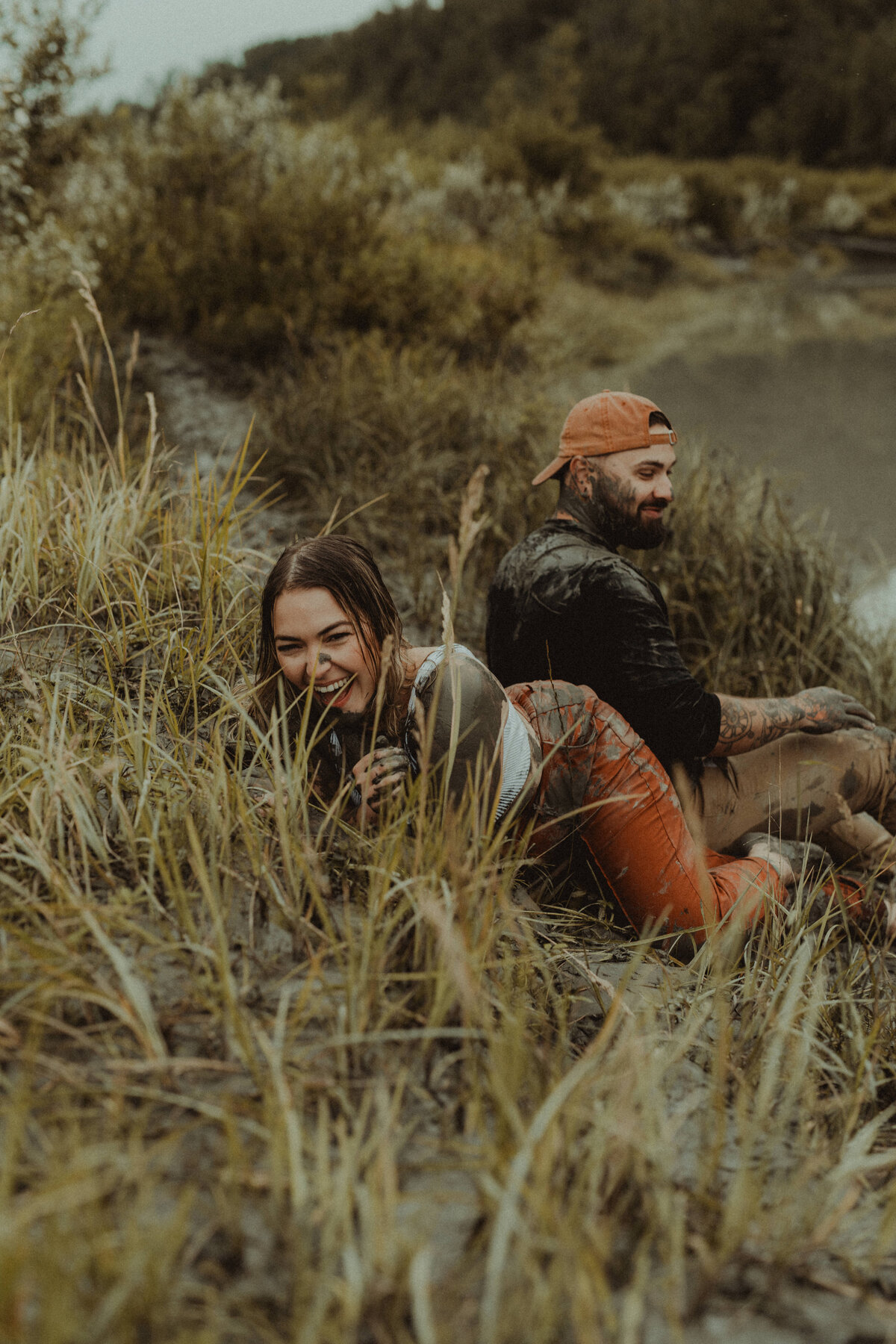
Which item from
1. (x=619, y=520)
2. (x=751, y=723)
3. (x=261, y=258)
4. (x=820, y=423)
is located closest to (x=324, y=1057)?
(x=751, y=723)

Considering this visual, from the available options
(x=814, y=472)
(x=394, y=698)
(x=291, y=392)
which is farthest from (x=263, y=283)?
(x=394, y=698)

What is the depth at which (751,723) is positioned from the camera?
8.95 feet

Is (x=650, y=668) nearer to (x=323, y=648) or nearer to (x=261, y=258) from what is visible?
(x=323, y=648)

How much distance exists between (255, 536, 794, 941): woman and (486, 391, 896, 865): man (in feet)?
0.80

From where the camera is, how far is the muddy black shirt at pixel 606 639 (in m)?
2.54

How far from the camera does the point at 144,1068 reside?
3.96ft

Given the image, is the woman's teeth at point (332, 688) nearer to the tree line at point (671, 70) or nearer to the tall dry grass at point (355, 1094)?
the tall dry grass at point (355, 1094)

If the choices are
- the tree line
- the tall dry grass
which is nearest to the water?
the tall dry grass

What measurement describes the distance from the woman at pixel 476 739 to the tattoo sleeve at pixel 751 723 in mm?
338

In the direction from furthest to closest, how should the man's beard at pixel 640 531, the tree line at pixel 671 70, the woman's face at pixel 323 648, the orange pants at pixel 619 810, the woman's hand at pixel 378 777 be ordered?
the tree line at pixel 671 70, the man's beard at pixel 640 531, the orange pants at pixel 619 810, the woman's face at pixel 323 648, the woman's hand at pixel 378 777

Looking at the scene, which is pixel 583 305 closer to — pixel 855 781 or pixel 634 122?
pixel 855 781

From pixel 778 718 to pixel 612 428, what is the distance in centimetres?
104

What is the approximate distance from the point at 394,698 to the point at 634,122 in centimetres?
3466

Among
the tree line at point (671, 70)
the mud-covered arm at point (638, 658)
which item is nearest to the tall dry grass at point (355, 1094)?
the mud-covered arm at point (638, 658)
